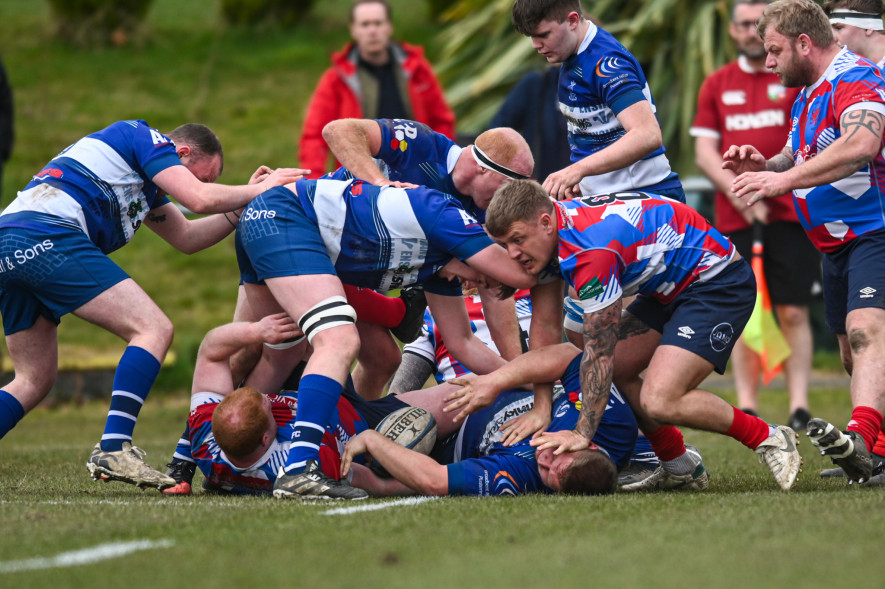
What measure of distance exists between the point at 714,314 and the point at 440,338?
5.82 ft

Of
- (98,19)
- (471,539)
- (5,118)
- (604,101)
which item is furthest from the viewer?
(98,19)

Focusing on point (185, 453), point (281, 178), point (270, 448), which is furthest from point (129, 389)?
point (281, 178)

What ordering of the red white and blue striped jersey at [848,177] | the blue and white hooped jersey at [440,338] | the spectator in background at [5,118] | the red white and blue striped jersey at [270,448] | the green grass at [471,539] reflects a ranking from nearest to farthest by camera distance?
the green grass at [471,539], the red white and blue striped jersey at [270,448], the red white and blue striped jersey at [848,177], the blue and white hooped jersey at [440,338], the spectator in background at [5,118]

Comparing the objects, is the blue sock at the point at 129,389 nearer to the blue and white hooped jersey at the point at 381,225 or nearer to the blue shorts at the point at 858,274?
the blue and white hooped jersey at the point at 381,225

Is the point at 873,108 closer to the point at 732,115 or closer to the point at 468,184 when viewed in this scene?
the point at 468,184

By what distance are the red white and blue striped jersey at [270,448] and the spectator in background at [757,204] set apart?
3.75 meters

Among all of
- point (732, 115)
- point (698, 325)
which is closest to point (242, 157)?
point (732, 115)

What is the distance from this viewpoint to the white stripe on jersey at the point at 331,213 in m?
4.77

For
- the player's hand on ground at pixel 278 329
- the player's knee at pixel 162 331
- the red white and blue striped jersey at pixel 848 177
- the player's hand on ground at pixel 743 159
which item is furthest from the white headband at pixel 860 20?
the player's knee at pixel 162 331

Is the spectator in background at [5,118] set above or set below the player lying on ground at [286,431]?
above

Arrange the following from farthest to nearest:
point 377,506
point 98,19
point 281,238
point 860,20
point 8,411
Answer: point 98,19 → point 860,20 → point 8,411 → point 281,238 → point 377,506

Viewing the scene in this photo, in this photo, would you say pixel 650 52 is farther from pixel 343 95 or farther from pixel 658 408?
pixel 658 408

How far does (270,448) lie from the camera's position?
183 inches

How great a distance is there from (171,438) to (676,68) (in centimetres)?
734
